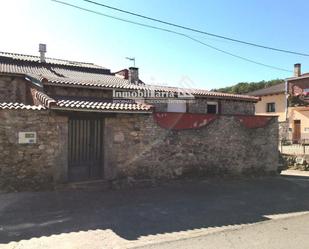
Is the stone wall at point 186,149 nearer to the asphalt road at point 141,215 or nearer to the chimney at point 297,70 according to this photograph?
the asphalt road at point 141,215

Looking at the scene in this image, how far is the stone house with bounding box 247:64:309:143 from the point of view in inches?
1183

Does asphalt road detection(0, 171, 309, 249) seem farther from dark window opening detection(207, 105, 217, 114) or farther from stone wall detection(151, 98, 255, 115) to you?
dark window opening detection(207, 105, 217, 114)

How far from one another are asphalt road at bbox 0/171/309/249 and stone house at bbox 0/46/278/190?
978 millimetres

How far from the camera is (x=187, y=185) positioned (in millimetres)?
11312

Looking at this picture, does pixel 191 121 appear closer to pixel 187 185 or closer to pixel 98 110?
pixel 187 185

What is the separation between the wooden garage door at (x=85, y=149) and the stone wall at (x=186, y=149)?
1.24 feet

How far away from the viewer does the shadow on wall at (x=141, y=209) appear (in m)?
6.61

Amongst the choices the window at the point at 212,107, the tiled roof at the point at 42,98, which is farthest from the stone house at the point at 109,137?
the window at the point at 212,107

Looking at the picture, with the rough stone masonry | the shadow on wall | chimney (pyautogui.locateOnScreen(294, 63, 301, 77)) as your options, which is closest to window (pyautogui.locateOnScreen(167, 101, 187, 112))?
the rough stone masonry

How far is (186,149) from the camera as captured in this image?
12.1 m

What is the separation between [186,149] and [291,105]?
23259mm

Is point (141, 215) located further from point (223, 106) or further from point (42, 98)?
point (223, 106)

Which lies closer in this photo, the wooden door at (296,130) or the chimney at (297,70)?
the wooden door at (296,130)

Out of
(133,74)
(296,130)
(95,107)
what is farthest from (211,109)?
(296,130)
